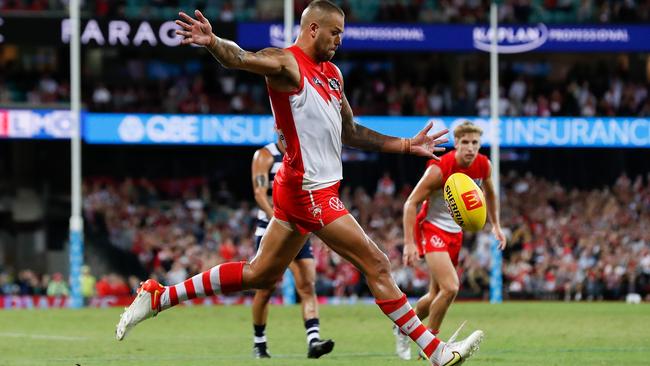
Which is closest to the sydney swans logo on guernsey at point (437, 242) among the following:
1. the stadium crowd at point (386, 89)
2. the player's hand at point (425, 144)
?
the player's hand at point (425, 144)

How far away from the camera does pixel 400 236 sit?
3091 centimetres

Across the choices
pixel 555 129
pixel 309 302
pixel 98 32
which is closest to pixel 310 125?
pixel 309 302

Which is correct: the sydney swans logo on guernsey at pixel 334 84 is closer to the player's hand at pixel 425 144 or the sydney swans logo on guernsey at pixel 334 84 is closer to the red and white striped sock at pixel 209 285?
the player's hand at pixel 425 144

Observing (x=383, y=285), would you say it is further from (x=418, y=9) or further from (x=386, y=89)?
Result: (x=386, y=89)

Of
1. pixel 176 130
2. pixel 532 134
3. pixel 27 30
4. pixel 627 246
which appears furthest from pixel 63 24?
pixel 627 246

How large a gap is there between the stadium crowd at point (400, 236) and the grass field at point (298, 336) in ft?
14.5

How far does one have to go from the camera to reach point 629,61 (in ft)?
121

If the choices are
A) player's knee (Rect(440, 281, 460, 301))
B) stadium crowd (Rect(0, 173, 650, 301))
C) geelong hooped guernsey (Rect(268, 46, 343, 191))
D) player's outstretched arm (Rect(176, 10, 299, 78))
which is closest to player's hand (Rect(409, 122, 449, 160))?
geelong hooped guernsey (Rect(268, 46, 343, 191))

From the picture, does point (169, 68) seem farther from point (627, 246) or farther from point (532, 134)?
point (627, 246)

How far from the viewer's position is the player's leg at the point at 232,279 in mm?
9359

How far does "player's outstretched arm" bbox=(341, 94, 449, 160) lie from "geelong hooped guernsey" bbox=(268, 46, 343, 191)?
0.30 metres

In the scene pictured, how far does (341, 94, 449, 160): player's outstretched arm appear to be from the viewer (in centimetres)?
945

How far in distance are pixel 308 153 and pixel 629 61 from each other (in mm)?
29163

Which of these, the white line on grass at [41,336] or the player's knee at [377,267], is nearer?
the player's knee at [377,267]
